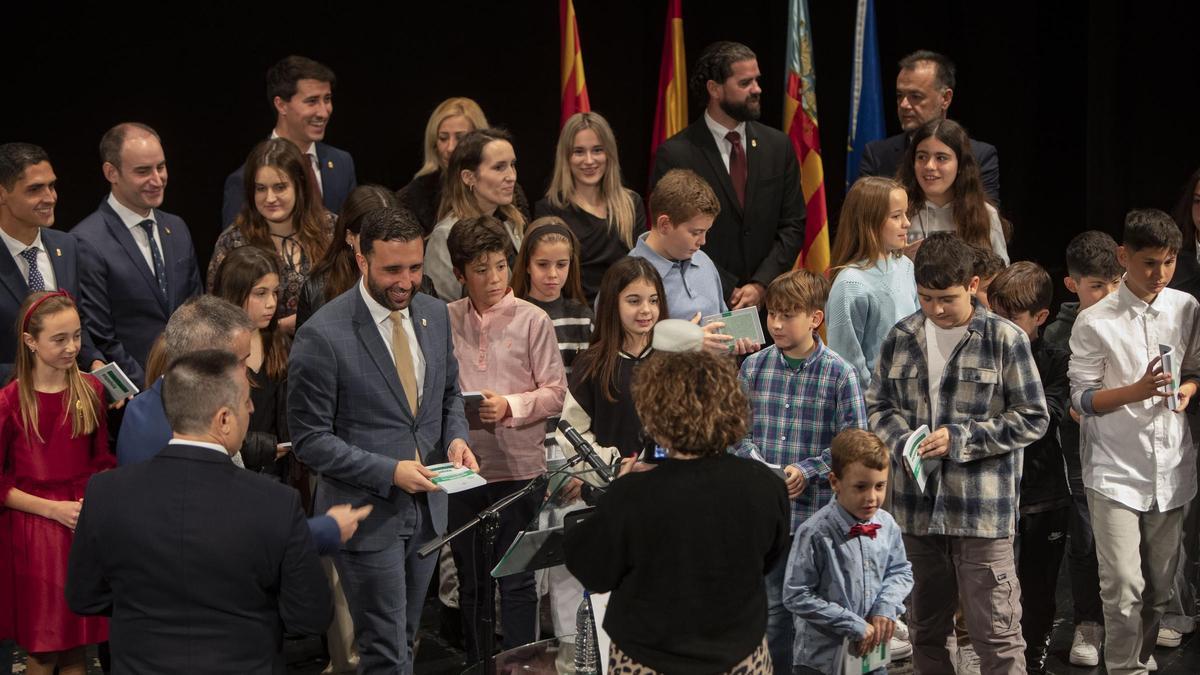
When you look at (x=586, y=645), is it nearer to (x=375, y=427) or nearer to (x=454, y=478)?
(x=454, y=478)

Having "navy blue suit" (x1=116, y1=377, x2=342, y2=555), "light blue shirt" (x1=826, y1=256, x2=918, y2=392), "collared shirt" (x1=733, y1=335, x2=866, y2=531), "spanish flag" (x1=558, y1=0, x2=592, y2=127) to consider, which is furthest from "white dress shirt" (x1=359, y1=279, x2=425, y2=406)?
"spanish flag" (x1=558, y1=0, x2=592, y2=127)

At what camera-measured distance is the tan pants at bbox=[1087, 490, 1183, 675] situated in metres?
4.45

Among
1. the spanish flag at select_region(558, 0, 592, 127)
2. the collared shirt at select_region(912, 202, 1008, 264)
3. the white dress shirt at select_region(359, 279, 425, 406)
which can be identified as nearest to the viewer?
the white dress shirt at select_region(359, 279, 425, 406)

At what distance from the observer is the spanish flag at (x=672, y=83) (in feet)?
24.2

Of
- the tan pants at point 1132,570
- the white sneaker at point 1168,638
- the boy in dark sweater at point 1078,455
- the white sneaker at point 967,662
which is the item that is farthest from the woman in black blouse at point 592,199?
the white sneaker at point 1168,638

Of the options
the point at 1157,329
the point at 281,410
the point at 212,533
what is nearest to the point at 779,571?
the point at 1157,329

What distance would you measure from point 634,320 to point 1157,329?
175cm

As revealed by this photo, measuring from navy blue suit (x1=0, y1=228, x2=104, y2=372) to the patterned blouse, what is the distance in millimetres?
475

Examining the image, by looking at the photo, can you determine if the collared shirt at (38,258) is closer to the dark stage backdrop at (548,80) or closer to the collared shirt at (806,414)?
the dark stage backdrop at (548,80)

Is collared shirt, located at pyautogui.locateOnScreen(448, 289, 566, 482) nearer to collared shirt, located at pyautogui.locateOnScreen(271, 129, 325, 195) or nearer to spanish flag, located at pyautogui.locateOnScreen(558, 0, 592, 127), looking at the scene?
collared shirt, located at pyautogui.locateOnScreen(271, 129, 325, 195)

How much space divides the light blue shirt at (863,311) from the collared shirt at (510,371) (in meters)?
1.04

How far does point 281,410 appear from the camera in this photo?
482cm

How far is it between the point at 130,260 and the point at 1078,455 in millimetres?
3695

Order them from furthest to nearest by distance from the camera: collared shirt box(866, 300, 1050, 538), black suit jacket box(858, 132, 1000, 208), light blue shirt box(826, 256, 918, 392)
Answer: black suit jacket box(858, 132, 1000, 208) < light blue shirt box(826, 256, 918, 392) < collared shirt box(866, 300, 1050, 538)
